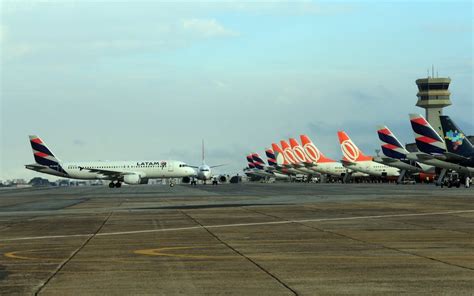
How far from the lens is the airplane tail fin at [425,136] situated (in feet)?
280

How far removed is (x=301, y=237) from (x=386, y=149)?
99146mm

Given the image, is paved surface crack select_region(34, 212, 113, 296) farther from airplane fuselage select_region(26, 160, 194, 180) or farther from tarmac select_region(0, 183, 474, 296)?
airplane fuselage select_region(26, 160, 194, 180)

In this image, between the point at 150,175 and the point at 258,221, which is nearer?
the point at 258,221

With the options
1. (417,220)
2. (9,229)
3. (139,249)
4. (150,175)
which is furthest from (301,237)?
(150,175)

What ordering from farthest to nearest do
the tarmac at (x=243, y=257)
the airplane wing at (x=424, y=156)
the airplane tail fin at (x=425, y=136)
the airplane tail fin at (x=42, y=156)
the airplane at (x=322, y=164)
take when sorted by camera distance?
the airplane at (x=322, y=164) < the airplane tail fin at (x=42, y=156) < the airplane tail fin at (x=425, y=136) < the airplane wing at (x=424, y=156) < the tarmac at (x=243, y=257)

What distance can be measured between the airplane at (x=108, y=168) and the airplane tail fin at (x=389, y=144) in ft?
102

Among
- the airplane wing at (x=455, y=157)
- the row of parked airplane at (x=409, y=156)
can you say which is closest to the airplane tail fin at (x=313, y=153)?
the row of parked airplane at (x=409, y=156)

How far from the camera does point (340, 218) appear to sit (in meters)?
30.9

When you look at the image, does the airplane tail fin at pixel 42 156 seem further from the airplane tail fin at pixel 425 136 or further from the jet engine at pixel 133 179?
the airplane tail fin at pixel 425 136

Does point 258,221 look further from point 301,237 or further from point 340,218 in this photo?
point 301,237

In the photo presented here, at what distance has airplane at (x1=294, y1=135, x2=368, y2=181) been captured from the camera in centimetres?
17125

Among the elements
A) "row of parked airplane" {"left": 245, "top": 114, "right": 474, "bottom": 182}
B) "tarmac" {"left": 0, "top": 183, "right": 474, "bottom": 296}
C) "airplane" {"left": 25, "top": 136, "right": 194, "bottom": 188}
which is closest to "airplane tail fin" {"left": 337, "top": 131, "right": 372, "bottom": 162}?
"row of parked airplane" {"left": 245, "top": 114, "right": 474, "bottom": 182}

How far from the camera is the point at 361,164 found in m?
149

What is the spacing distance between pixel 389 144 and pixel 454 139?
3607cm
